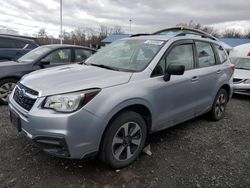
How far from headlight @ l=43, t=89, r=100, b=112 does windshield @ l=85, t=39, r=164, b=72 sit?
2.97ft

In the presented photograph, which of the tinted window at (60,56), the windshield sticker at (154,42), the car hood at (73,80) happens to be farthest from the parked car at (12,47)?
the windshield sticker at (154,42)

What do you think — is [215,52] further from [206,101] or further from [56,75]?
[56,75]

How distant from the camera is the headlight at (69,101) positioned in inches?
100

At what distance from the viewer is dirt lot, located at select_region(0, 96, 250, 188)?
2805 mm

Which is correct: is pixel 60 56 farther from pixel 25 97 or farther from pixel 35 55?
pixel 25 97

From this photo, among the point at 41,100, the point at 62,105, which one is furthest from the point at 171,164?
the point at 41,100

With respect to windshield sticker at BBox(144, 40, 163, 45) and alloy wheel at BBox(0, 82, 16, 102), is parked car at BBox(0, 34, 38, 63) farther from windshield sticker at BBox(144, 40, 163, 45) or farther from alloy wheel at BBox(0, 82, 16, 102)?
windshield sticker at BBox(144, 40, 163, 45)

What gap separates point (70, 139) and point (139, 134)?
105 cm

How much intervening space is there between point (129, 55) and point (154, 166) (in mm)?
1676

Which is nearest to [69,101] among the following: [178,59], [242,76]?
[178,59]

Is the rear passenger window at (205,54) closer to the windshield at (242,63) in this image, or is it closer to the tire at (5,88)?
the tire at (5,88)

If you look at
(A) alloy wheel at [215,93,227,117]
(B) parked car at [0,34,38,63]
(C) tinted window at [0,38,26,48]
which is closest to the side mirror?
(A) alloy wheel at [215,93,227,117]

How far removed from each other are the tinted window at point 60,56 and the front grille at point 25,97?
3.14m

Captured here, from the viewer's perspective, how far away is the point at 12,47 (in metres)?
7.82
